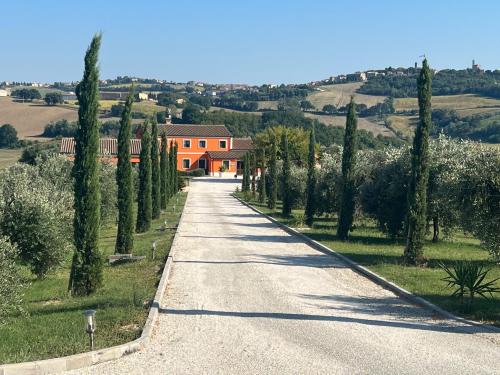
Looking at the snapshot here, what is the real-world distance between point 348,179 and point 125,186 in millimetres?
9802

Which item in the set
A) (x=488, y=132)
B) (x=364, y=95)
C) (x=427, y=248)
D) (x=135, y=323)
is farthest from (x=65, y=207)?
(x=364, y=95)

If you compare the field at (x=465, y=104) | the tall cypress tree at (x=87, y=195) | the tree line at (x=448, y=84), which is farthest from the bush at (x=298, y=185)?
the tree line at (x=448, y=84)

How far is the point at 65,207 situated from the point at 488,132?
70535 millimetres

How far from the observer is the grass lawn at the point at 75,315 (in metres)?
9.48

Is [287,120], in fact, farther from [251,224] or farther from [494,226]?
[494,226]

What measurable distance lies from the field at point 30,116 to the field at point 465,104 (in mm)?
71286

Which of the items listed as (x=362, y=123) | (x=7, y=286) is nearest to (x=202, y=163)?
(x=362, y=123)

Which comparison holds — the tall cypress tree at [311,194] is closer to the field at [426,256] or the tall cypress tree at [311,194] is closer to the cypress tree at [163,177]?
the field at [426,256]

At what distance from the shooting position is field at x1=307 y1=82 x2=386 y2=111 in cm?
15662

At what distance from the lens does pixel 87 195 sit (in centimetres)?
1528

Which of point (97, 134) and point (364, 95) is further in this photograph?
point (364, 95)

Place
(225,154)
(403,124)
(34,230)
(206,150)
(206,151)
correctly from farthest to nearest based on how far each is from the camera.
→ 1. (403,124)
2. (206,150)
3. (206,151)
4. (225,154)
5. (34,230)

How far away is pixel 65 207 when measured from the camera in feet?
69.0

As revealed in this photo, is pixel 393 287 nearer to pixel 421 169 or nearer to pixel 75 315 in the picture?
pixel 421 169
